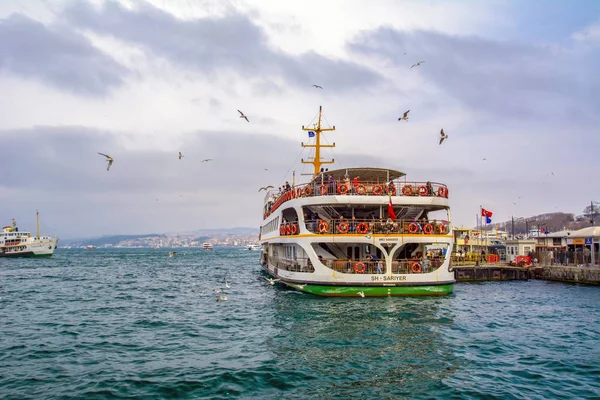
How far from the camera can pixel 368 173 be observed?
26641 mm

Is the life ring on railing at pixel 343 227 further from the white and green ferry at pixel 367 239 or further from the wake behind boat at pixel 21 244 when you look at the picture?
the wake behind boat at pixel 21 244

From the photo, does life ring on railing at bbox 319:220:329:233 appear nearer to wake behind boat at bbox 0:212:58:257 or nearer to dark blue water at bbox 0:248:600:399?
dark blue water at bbox 0:248:600:399

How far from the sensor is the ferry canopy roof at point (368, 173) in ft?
85.3

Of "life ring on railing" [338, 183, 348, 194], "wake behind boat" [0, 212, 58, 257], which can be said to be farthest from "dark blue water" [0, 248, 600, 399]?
"wake behind boat" [0, 212, 58, 257]

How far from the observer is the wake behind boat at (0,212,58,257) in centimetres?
8600

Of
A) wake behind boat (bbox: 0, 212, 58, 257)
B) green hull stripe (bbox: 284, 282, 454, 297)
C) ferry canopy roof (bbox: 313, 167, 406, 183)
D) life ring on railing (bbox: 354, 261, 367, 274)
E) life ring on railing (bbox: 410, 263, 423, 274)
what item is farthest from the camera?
wake behind boat (bbox: 0, 212, 58, 257)

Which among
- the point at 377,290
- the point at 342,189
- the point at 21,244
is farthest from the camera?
the point at 21,244

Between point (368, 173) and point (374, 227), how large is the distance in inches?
181

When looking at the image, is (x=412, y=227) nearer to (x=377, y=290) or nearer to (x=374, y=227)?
(x=374, y=227)

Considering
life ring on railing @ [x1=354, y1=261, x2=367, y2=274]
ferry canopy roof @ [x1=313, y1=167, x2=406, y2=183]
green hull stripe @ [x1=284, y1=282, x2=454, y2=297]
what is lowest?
green hull stripe @ [x1=284, y1=282, x2=454, y2=297]

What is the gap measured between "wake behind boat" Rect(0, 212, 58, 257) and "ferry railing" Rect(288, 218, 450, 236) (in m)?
81.0

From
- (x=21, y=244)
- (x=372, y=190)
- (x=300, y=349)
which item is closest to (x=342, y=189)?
(x=372, y=190)

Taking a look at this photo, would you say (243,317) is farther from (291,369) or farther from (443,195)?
(443,195)

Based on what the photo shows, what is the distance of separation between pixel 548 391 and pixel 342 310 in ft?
33.1
